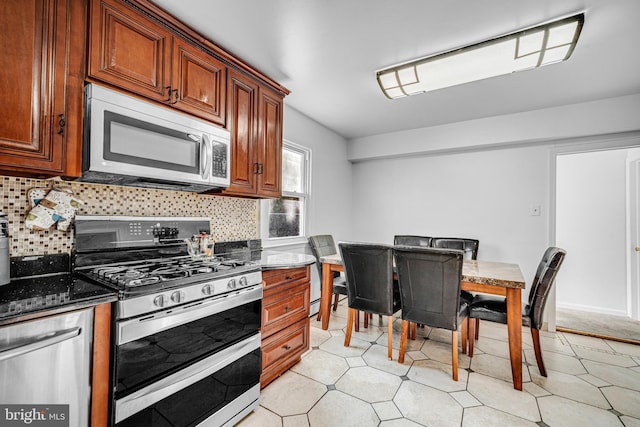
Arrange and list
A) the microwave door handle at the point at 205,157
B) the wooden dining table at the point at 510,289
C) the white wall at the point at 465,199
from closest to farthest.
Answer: the microwave door handle at the point at 205,157, the wooden dining table at the point at 510,289, the white wall at the point at 465,199

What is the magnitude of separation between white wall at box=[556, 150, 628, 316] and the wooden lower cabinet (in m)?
3.80

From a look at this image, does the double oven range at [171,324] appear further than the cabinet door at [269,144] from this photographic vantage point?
No

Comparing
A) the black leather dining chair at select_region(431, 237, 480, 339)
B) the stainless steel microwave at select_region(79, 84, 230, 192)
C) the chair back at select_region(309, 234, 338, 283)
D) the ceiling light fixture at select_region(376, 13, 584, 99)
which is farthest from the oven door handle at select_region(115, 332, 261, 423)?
the black leather dining chair at select_region(431, 237, 480, 339)

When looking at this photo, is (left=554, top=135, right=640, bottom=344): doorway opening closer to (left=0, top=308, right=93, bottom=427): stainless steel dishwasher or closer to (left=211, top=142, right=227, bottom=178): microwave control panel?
(left=211, top=142, right=227, bottom=178): microwave control panel

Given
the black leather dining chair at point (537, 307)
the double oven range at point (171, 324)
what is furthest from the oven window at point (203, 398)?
the black leather dining chair at point (537, 307)

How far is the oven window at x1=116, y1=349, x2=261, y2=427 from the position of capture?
4.18 ft

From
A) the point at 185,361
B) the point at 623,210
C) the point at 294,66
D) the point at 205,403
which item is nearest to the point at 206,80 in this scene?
the point at 294,66

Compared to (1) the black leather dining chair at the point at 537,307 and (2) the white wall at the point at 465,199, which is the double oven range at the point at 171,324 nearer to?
(1) the black leather dining chair at the point at 537,307

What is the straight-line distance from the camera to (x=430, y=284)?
216 centimetres

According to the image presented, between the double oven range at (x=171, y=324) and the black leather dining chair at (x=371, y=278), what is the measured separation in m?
0.95

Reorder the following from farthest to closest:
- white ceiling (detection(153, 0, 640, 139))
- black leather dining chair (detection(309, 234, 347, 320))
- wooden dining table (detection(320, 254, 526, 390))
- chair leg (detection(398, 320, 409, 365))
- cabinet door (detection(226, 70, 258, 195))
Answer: black leather dining chair (detection(309, 234, 347, 320))
chair leg (detection(398, 320, 409, 365))
cabinet door (detection(226, 70, 258, 195))
wooden dining table (detection(320, 254, 526, 390))
white ceiling (detection(153, 0, 640, 139))

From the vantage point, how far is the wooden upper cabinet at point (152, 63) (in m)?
1.42

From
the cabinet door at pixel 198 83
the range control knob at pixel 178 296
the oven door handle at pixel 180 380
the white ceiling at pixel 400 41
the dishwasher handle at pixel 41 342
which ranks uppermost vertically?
the white ceiling at pixel 400 41

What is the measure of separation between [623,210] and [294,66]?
14.3 feet
